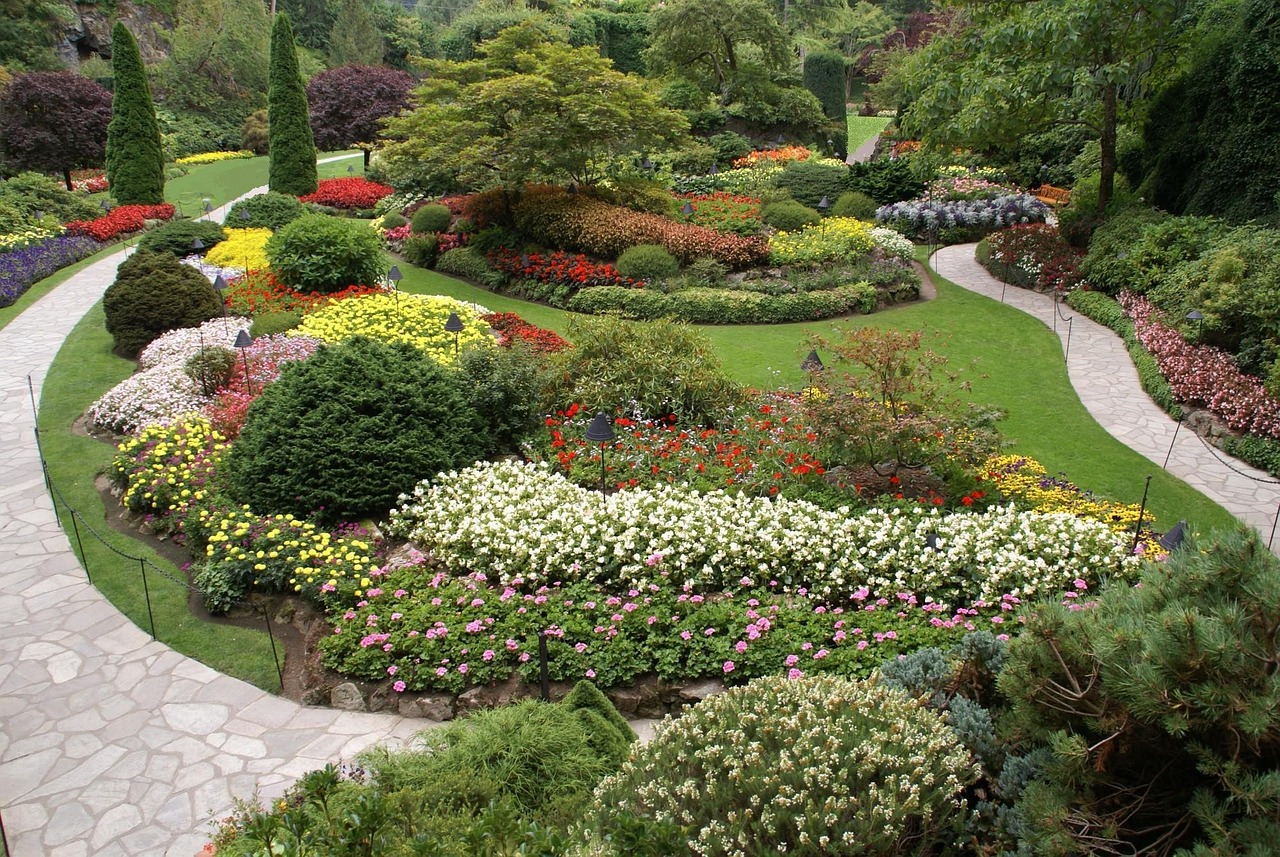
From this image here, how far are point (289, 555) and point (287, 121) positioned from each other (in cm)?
1974

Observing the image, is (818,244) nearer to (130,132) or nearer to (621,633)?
(621,633)

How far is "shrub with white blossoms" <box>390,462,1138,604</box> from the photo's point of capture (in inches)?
268

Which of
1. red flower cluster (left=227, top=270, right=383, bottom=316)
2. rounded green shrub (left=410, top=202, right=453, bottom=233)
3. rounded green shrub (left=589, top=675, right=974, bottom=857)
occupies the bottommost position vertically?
rounded green shrub (left=410, top=202, right=453, bottom=233)

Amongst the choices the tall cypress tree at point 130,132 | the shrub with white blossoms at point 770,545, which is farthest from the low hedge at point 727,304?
the tall cypress tree at point 130,132

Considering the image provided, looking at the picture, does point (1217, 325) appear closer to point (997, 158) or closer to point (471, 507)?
point (471, 507)

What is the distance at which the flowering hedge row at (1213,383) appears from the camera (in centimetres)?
972

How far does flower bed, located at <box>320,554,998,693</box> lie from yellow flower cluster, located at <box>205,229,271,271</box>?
1104 centimetres

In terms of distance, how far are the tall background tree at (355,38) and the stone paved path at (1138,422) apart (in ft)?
122

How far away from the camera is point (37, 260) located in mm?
17859

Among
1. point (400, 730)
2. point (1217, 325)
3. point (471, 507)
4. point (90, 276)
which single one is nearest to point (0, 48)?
point (90, 276)

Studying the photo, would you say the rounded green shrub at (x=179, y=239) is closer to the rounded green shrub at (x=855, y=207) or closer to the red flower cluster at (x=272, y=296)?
the red flower cluster at (x=272, y=296)

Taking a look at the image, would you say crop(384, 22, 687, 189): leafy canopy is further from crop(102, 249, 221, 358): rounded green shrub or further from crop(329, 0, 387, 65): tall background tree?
crop(329, 0, 387, 65): tall background tree

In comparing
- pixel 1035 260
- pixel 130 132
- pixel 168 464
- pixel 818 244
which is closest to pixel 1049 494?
pixel 168 464

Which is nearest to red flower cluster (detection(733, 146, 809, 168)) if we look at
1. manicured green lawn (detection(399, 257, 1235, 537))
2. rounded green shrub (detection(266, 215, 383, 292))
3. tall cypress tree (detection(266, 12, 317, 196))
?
manicured green lawn (detection(399, 257, 1235, 537))
